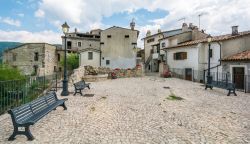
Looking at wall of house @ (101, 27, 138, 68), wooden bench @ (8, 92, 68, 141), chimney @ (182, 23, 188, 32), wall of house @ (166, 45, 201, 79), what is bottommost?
wooden bench @ (8, 92, 68, 141)

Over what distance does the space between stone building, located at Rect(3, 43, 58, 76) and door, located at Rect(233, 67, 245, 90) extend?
37.0 metres

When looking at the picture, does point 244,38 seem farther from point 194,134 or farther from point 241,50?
point 194,134

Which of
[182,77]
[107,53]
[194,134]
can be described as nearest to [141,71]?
[182,77]

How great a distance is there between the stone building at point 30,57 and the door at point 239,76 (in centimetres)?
3701

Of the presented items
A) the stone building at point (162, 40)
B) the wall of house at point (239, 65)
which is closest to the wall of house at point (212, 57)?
the wall of house at point (239, 65)

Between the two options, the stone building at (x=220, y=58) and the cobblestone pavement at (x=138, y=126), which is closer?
the cobblestone pavement at (x=138, y=126)

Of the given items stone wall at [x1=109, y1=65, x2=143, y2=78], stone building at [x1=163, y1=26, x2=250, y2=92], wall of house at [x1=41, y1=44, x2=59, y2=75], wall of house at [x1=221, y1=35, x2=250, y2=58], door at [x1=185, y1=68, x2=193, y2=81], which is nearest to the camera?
stone building at [x1=163, y1=26, x2=250, y2=92]

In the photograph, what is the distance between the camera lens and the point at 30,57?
44.6m

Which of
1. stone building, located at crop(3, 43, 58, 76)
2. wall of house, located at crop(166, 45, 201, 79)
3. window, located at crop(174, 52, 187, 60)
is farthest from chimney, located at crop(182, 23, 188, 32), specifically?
stone building, located at crop(3, 43, 58, 76)

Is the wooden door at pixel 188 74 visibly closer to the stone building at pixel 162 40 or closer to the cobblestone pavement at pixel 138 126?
the stone building at pixel 162 40

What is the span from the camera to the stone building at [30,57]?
144ft

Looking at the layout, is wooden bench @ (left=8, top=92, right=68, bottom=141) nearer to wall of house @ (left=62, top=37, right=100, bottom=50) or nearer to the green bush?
the green bush

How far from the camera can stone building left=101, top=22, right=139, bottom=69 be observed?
37375mm

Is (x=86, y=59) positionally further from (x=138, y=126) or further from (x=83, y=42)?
(x=138, y=126)
